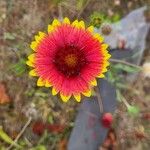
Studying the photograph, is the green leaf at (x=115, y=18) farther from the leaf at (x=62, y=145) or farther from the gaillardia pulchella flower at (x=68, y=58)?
the gaillardia pulchella flower at (x=68, y=58)

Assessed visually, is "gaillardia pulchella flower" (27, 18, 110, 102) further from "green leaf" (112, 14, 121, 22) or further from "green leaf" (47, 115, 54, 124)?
"green leaf" (112, 14, 121, 22)

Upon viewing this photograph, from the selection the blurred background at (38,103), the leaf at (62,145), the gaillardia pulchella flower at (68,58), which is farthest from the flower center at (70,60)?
the leaf at (62,145)

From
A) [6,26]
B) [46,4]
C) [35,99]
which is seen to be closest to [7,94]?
[35,99]

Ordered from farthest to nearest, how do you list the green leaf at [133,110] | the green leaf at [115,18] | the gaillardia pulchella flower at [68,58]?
1. the green leaf at [115,18]
2. the green leaf at [133,110]
3. the gaillardia pulchella flower at [68,58]

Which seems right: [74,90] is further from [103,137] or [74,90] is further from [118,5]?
[118,5]

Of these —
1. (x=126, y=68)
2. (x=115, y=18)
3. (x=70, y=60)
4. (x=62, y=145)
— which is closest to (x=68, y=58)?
(x=70, y=60)

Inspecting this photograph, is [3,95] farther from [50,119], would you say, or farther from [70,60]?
[70,60]

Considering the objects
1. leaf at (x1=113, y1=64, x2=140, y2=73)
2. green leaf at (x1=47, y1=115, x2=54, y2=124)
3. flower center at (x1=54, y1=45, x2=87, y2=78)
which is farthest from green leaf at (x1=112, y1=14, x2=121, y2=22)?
flower center at (x1=54, y1=45, x2=87, y2=78)
